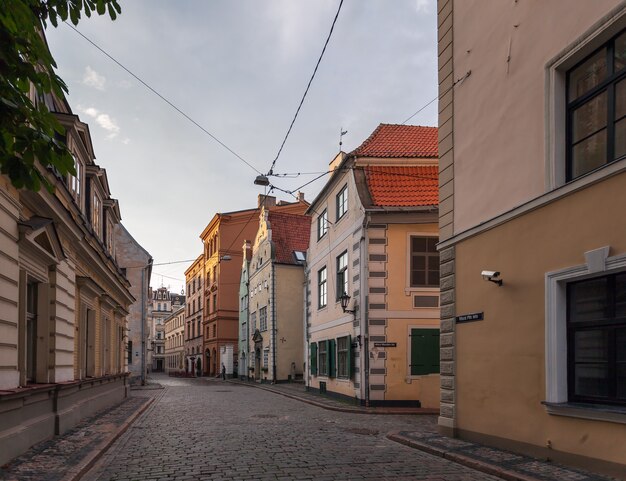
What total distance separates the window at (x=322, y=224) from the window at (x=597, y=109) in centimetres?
1612

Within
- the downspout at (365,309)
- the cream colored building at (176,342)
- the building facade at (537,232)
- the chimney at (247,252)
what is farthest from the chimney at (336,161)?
the cream colored building at (176,342)

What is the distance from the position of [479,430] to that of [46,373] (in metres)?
8.01

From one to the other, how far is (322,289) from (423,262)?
21.8ft

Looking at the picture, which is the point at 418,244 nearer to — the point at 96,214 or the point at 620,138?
the point at 96,214

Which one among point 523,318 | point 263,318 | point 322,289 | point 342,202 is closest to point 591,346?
point 523,318

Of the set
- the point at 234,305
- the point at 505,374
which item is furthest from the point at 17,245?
the point at 234,305

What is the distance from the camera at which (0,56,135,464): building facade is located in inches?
357

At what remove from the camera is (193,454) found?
398 inches

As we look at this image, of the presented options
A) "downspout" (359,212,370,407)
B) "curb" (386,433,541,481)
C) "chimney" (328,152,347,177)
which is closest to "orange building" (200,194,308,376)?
"chimney" (328,152,347,177)

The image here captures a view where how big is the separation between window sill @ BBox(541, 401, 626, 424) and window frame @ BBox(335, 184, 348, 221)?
44.9 feet

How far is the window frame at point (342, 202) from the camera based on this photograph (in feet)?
71.8

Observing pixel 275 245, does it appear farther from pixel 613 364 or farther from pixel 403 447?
pixel 613 364

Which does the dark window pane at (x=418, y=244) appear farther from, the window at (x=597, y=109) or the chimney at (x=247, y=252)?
the chimney at (x=247, y=252)

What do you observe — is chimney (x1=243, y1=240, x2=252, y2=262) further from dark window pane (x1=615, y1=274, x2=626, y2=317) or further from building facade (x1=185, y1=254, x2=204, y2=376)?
dark window pane (x1=615, y1=274, x2=626, y2=317)
